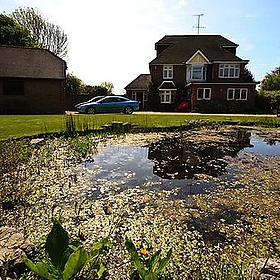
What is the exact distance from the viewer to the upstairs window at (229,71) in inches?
1200

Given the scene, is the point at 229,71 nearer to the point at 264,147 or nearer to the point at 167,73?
the point at 167,73

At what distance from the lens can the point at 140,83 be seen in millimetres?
36312

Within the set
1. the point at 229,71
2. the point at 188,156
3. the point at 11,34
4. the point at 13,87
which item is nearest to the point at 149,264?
the point at 188,156

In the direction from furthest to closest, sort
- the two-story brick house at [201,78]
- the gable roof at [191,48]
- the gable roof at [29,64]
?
the gable roof at [191,48] < the two-story brick house at [201,78] < the gable roof at [29,64]

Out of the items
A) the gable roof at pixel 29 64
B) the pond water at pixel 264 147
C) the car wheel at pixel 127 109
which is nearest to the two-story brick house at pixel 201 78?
the car wheel at pixel 127 109

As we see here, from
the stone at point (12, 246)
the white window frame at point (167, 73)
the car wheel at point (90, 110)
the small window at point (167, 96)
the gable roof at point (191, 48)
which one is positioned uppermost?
the gable roof at point (191, 48)

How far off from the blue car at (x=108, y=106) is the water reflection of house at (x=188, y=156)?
38.4ft

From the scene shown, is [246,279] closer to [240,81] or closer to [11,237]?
[11,237]

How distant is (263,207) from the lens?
3.83m

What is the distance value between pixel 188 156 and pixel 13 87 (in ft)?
62.7

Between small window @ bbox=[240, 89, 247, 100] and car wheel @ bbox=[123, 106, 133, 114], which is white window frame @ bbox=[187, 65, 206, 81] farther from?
car wheel @ bbox=[123, 106, 133, 114]

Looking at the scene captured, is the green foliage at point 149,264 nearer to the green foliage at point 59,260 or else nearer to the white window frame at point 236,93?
the green foliage at point 59,260

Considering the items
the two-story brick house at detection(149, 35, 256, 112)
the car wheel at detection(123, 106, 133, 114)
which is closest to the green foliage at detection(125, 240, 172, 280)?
the car wheel at detection(123, 106, 133, 114)

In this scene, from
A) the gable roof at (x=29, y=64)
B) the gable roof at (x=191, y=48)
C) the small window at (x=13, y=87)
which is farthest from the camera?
the gable roof at (x=191, y=48)
